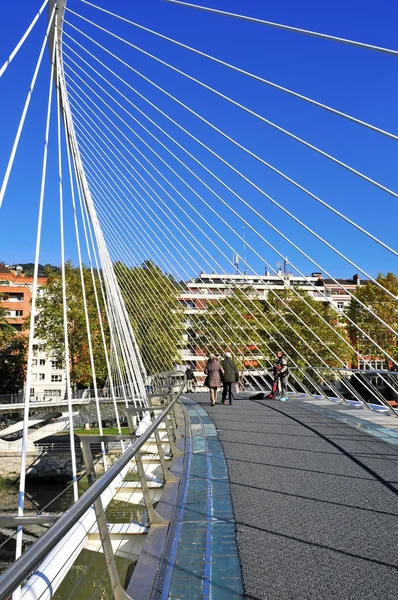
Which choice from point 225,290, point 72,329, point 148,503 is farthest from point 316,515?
point 225,290

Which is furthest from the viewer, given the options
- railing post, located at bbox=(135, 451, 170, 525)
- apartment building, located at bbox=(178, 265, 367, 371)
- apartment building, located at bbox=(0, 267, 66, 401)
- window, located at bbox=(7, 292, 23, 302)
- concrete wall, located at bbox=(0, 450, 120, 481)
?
window, located at bbox=(7, 292, 23, 302)

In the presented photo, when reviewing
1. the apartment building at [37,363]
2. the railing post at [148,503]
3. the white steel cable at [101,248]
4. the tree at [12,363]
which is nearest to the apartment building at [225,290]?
the white steel cable at [101,248]

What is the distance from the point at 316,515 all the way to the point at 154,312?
18806mm

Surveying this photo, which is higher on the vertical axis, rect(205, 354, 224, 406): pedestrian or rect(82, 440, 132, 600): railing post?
rect(205, 354, 224, 406): pedestrian

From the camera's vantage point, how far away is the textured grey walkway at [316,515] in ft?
9.95

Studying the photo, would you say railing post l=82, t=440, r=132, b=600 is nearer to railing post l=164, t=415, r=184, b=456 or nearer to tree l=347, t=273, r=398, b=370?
railing post l=164, t=415, r=184, b=456

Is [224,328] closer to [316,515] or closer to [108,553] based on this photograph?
[316,515]

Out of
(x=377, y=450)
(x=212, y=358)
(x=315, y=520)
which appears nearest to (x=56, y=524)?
(x=315, y=520)

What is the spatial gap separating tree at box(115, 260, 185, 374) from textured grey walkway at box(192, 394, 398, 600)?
14.7 meters

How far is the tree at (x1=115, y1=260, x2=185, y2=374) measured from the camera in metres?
22.8

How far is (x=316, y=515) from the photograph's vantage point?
4230mm

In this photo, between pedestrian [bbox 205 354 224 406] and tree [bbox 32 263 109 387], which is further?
tree [bbox 32 263 109 387]

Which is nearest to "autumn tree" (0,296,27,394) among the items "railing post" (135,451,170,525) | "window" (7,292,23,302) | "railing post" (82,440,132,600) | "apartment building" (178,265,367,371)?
"apartment building" (178,265,367,371)

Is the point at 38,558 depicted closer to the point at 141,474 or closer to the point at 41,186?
the point at 141,474
